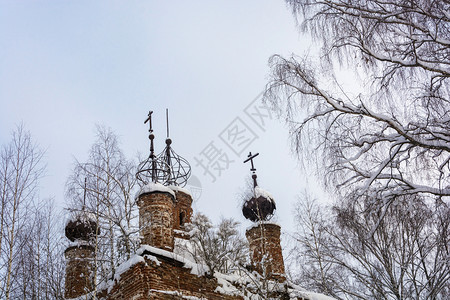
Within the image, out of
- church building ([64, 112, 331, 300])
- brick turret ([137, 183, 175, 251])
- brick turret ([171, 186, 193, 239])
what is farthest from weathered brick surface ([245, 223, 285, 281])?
brick turret ([137, 183, 175, 251])

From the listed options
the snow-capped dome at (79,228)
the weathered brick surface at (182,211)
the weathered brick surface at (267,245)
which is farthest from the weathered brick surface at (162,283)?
the snow-capped dome at (79,228)

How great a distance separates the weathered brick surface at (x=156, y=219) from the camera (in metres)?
10.1

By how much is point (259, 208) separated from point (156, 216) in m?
3.39

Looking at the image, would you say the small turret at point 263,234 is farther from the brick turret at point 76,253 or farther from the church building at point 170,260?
the brick turret at point 76,253

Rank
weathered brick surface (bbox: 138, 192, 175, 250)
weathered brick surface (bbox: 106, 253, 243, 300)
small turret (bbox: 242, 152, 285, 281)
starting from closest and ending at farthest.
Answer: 1. weathered brick surface (bbox: 106, 253, 243, 300)
2. weathered brick surface (bbox: 138, 192, 175, 250)
3. small turret (bbox: 242, 152, 285, 281)

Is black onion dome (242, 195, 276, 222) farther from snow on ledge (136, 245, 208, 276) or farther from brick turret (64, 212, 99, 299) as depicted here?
brick turret (64, 212, 99, 299)

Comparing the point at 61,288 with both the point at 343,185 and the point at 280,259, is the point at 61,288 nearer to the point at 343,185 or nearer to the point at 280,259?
the point at 280,259

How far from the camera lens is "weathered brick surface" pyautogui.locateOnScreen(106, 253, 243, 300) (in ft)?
26.9

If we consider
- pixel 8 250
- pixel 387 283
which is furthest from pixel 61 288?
pixel 387 283

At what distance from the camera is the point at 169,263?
880cm

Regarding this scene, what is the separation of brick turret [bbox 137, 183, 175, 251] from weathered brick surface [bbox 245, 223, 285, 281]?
252 cm

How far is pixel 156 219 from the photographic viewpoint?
10.2 metres

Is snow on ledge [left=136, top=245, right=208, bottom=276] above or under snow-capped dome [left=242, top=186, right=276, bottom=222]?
under

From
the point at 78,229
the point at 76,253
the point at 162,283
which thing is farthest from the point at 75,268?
the point at 162,283
